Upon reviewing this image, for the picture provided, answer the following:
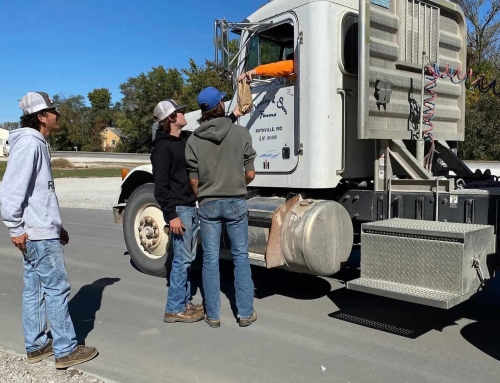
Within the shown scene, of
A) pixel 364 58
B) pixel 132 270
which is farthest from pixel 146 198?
pixel 364 58

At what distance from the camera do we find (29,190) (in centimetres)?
362

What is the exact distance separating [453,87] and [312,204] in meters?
2.45

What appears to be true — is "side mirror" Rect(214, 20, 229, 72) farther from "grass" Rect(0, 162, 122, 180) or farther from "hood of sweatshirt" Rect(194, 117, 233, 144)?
"grass" Rect(0, 162, 122, 180)

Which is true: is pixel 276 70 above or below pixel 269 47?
below

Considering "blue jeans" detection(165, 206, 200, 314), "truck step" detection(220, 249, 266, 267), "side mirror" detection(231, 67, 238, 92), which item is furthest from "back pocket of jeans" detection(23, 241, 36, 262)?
"side mirror" detection(231, 67, 238, 92)

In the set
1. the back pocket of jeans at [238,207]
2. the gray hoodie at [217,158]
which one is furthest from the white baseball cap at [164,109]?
the back pocket of jeans at [238,207]

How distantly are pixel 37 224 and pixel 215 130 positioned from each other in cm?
161

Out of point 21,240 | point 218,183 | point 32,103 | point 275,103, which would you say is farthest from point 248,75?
point 21,240

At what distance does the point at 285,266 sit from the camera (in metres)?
4.91

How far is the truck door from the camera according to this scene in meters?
5.31

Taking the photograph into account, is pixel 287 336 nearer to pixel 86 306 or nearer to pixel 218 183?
pixel 218 183

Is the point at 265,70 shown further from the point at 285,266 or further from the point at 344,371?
the point at 344,371

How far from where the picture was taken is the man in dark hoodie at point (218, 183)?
442cm

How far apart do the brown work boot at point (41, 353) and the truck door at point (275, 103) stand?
2.77m
